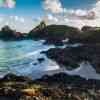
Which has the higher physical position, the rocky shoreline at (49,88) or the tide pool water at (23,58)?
the tide pool water at (23,58)

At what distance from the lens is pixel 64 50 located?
3.65 meters

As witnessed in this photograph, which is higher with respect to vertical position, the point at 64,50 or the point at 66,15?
the point at 66,15

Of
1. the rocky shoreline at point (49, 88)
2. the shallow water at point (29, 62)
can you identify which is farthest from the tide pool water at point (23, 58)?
the rocky shoreline at point (49, 88)

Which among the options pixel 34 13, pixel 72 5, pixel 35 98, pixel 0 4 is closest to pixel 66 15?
pixel 72 5

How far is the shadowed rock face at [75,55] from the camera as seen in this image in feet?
11.8

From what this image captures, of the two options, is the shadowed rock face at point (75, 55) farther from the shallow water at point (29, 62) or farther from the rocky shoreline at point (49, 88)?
the rocky shoreline at point (49, 88)

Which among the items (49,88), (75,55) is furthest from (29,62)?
(75,55)

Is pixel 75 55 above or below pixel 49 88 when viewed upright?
above

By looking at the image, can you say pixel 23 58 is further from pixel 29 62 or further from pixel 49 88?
pixel 49 88

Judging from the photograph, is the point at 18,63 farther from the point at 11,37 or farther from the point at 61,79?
the point at 61,79

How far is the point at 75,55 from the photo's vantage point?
11.8 feet

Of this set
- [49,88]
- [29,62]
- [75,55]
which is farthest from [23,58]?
[75,55]

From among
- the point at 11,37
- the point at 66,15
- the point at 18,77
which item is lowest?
the point at 18,77

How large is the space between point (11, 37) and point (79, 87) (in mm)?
1084
